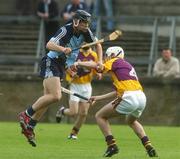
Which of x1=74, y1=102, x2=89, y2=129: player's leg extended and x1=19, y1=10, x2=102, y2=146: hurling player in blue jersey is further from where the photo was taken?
x1=74, y1=102, x2=89, y2=129: player's leg extended

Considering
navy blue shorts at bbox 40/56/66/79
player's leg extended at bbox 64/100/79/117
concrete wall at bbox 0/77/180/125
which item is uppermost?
navy blue shorts at bbox 40/56/66/79

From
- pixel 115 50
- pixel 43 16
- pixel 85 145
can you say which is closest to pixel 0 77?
pixel 43 16

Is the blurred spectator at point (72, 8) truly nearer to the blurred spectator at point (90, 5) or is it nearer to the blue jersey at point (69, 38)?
the blurred spectator at point (90, 5)

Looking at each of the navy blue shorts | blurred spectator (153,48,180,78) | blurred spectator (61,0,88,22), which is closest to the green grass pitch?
the navy blue shorts

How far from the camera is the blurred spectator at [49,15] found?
2959 centimetres

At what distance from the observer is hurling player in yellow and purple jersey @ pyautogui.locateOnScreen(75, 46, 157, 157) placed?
1695 centimetres

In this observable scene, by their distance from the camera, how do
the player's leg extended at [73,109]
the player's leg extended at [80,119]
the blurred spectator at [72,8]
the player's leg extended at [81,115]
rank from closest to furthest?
the player's leg extended at [80,119], the player's leg extended at [81,115], the player's leg extended at [73,109], the blurred spectator at [72,8]

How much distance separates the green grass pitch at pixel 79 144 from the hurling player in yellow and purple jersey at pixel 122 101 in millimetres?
263

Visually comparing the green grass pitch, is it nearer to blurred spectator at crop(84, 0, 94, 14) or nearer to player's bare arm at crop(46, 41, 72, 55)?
player's bare arm at crop(46, 41, 72, 55)

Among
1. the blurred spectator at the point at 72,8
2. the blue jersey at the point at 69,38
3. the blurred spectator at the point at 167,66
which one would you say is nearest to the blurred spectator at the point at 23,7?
the blurred spectator at the point at 72,8

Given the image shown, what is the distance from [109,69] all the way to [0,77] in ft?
41.5

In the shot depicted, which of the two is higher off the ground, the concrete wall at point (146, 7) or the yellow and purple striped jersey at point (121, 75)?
the yellow and purple striped jersey at point (121, 75)

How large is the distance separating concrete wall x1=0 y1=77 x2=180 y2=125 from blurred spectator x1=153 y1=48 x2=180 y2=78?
0.22 meters

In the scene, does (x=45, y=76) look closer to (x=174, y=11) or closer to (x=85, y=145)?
(x=85, y=145)
